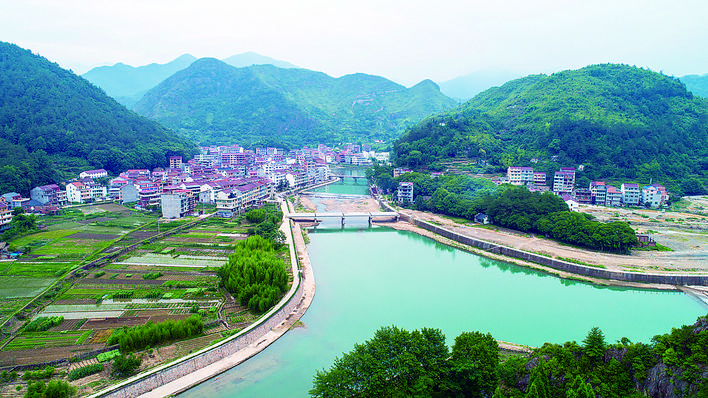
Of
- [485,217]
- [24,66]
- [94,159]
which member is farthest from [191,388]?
[24,66]

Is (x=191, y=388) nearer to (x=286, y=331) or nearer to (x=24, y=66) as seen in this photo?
(x=286, y=331)

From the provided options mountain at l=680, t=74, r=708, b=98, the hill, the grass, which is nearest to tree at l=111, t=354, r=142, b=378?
the grass

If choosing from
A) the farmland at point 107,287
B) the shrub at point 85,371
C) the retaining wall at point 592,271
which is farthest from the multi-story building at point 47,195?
the retaining wall at point 592,271

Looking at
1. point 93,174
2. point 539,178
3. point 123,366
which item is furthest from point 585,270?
point 93,174

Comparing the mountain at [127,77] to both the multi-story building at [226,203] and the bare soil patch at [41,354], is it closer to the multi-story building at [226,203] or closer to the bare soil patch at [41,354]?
the multi-story building at [226,203]

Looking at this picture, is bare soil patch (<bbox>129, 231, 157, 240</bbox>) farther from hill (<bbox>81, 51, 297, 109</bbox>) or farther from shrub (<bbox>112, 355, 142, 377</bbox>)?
hill (<bbox>81, 51, 297, 109</bbox>)
